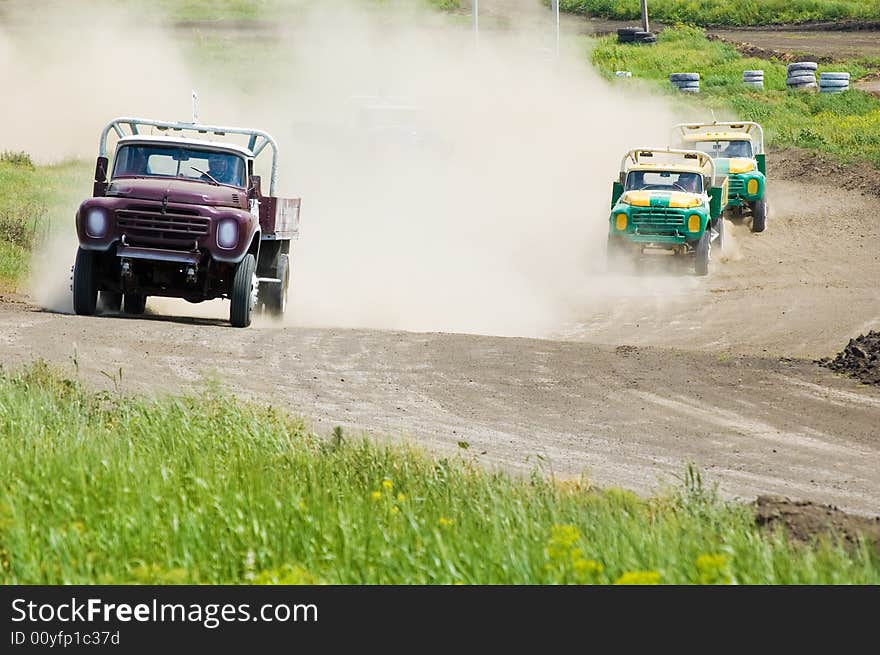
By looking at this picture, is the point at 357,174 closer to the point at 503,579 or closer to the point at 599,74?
the point at 599,74

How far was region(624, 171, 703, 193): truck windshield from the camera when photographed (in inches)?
1010

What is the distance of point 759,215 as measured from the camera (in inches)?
1166

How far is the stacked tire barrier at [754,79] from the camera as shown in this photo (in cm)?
5038

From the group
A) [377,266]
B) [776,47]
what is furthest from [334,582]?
[776,47]

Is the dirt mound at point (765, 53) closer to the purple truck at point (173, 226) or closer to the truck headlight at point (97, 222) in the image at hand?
the purple truck at point (173, 226)

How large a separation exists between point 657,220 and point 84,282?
11224 mm

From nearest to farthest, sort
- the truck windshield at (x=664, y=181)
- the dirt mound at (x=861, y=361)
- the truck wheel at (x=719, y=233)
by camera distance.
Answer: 1. the dirt mound at (x=861, y=361)
2. the truck windshield at (x=664, y=181)
3. the truck wheel at (x=719, y=233)

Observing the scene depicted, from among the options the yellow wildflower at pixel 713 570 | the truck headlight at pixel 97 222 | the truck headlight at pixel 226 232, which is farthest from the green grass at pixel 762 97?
the yellow wildflower at pixel 713 570

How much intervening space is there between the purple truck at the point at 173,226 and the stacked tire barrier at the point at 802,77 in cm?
3539

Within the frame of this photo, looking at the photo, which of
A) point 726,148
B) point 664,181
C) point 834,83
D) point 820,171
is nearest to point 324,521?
point 664,181

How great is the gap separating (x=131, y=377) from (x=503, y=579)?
6880 millimetres

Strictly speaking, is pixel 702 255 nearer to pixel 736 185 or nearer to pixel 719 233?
pixel 719 233

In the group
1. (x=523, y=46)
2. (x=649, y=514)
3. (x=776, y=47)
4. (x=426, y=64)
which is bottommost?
(x=649, y=514)

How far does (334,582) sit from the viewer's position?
6.53 metres
